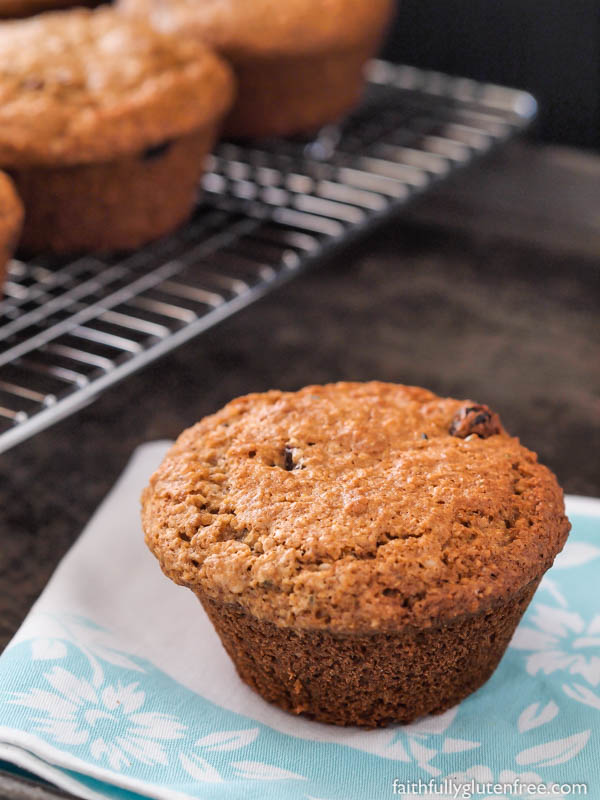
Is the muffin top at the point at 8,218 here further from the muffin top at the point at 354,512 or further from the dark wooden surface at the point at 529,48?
the dark wooden surface at the point at 529,48

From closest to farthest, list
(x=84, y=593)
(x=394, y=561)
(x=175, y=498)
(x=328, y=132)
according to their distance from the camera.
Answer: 1. (x=394, y=561)
2. (x=175, y=498)
3. (x=84, y=593)
4. (x=328, y=132)

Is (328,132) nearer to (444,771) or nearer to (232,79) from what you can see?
(232,79)

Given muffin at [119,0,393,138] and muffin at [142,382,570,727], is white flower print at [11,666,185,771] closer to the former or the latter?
muffin at [142,382,570,727]

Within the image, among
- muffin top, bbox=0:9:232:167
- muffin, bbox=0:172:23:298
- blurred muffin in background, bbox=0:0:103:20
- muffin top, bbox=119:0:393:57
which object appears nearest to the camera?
muffin, bbox=0:172:23:298

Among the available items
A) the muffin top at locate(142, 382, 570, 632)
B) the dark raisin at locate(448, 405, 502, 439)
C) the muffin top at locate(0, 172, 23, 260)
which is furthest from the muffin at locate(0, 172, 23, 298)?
the dark raisin at locate(448, 405, 502, 439)

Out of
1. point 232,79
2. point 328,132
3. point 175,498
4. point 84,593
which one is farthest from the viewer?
point 328,132

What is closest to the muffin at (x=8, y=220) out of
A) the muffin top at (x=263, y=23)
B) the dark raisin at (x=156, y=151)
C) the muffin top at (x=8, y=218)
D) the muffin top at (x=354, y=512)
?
the muffin top at (x=8, y=218)

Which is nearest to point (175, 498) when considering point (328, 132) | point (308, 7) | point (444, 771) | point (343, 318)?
point (444, 771)

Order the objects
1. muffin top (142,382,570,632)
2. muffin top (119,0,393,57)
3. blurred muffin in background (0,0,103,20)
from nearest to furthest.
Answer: muffin top (142,382,570,632), muffin top (119,0,393,57), blurred muffin in background (0,0,103,20)
